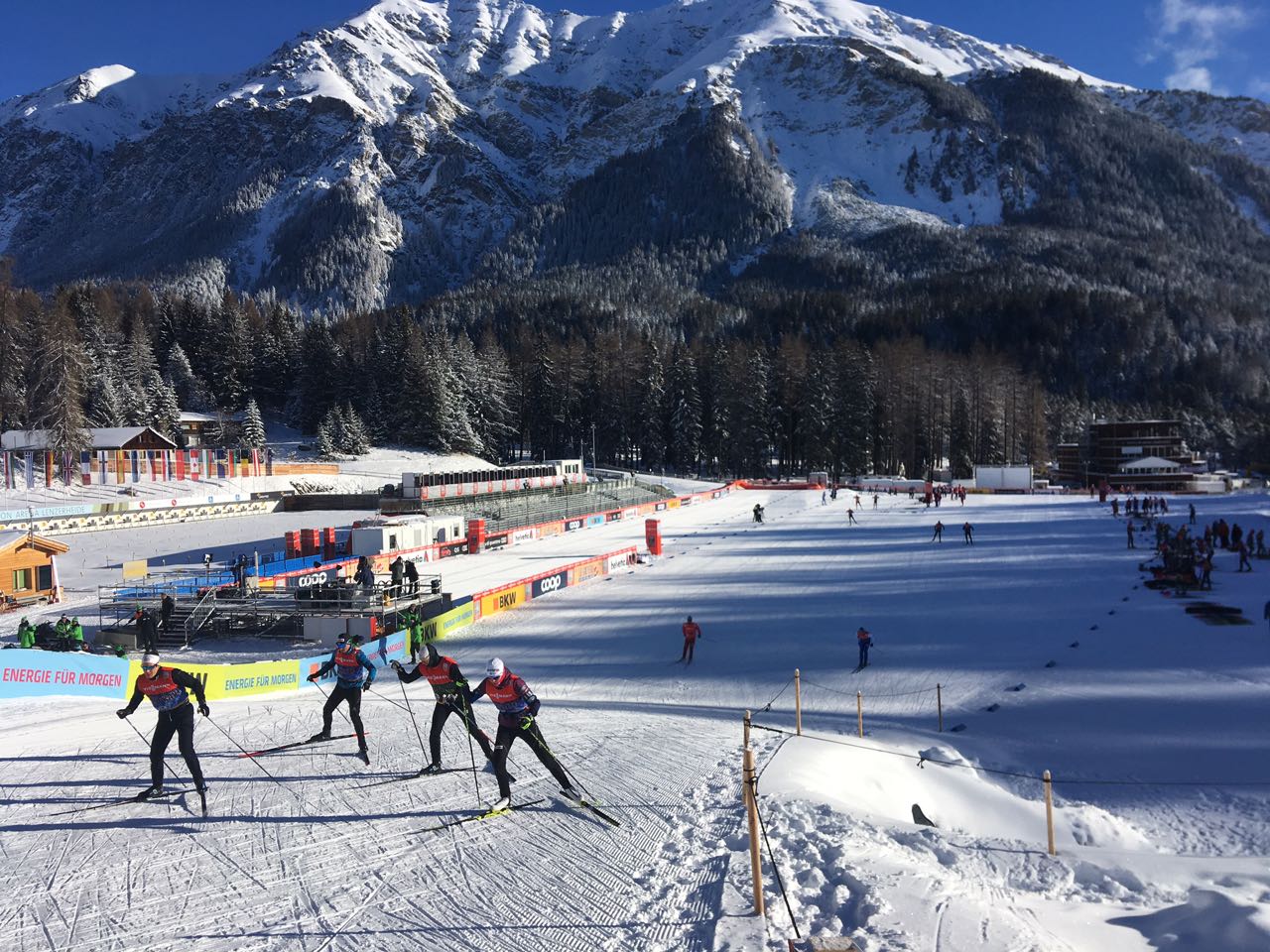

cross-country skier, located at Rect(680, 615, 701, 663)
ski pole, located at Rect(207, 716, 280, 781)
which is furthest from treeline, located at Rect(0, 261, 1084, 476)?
ski pole, located at Rect(207, 716, 280, 781)

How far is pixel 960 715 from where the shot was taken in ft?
43.7

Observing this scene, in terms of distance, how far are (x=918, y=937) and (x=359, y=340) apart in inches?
3400

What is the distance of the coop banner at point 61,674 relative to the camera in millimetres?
12812

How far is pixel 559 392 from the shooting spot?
84.8m

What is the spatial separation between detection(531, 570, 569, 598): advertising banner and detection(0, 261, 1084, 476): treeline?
45346mm

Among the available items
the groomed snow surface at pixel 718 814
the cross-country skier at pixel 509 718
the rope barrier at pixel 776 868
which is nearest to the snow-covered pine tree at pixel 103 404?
the groomed snow surface at pixel 718 814

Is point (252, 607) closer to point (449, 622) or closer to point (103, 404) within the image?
point (449, 622)

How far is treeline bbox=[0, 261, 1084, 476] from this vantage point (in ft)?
239

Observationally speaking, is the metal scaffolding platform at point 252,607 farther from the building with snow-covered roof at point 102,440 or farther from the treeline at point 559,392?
the treeline at point 559,392

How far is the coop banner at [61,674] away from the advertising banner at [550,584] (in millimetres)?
13144

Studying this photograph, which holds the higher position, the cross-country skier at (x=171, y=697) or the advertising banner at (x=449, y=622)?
the cross-country skier at (x=171, y=697)

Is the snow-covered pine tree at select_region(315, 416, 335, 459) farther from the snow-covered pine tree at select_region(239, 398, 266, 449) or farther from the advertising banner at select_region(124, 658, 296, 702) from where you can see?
the advertising banner at select_region(124, 658, 296, 702)

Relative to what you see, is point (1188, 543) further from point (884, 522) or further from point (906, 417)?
point (906, 417)

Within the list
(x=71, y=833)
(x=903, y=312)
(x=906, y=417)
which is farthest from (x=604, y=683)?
(x=903, y=312)
